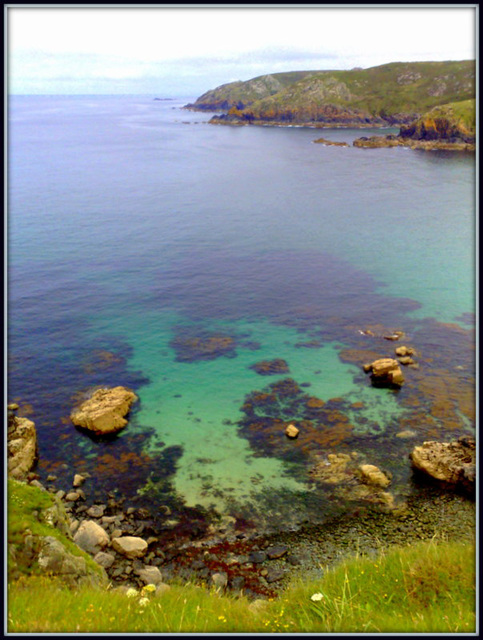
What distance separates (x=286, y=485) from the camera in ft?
101

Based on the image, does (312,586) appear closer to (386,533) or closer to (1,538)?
(1,538)

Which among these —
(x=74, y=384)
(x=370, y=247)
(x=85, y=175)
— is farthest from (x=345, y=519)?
(x=85, y=175)

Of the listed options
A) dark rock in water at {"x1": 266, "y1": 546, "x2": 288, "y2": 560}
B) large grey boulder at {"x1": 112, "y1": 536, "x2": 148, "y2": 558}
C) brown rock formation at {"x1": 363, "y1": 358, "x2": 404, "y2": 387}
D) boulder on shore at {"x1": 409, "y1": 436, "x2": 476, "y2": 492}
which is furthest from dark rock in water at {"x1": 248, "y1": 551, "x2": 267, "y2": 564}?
brown rock formation at {"x1": 363, "y1": 358, "x2": 404, "y2": 387}

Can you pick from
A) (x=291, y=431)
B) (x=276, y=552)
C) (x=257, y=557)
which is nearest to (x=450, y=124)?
(x=291, y=431)

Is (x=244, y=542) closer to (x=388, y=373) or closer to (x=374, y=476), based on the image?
(x=374, y=476)

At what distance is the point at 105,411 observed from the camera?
119ft

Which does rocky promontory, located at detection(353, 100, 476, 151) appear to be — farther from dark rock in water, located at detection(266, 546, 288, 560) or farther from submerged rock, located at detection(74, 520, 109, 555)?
submerged rock, located at detection(74, 520, 109, 555)

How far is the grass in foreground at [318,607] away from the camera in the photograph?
33.8ft

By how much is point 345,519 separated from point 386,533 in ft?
7.91

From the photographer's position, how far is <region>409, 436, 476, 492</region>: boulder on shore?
30.3m

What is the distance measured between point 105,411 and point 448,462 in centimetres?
2476

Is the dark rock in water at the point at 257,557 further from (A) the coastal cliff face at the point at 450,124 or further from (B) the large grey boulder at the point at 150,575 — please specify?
(A) the coastal cliff face at the point at 450,124

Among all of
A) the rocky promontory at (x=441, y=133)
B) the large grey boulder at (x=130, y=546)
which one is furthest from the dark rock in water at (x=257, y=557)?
the rocky promontory at (x=441, y=133)

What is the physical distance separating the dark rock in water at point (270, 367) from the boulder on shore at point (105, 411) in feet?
39.2
